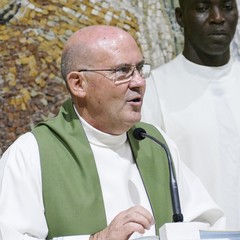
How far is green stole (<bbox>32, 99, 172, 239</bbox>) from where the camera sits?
3.45m

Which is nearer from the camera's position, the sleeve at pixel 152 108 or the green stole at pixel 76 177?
the green stole at pixel 76 177

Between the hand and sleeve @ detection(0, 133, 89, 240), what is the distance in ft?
0.73

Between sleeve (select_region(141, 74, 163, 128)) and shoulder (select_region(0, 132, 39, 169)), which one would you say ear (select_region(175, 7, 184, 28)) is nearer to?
sleeve (select_region(141, 74, 163, 128))

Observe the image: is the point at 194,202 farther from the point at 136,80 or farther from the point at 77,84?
the point at 77,84

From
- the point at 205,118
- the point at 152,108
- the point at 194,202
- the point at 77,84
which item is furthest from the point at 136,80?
the point at 205,118

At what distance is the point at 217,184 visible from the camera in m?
4.64

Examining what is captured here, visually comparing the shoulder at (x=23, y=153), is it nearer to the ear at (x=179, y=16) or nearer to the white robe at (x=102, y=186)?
the white robe at (x=102, y=186)

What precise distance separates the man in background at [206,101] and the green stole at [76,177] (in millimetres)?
804

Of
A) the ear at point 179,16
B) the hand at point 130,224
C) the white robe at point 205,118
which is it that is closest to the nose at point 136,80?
the hand at point 130,224

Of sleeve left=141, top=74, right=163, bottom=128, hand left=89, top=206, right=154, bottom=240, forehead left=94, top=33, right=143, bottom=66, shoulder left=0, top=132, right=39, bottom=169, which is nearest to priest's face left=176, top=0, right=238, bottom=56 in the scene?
sleeve left=141, top=74, right=163, bottom=128

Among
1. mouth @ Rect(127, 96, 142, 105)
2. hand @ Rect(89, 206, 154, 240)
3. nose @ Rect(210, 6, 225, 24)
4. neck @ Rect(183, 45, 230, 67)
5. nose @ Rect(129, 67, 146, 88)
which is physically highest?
nose @ Rect(129, 67, 146, 88)

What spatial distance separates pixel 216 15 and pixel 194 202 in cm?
132

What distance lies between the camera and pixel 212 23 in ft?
15.3

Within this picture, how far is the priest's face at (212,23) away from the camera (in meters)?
4.67
